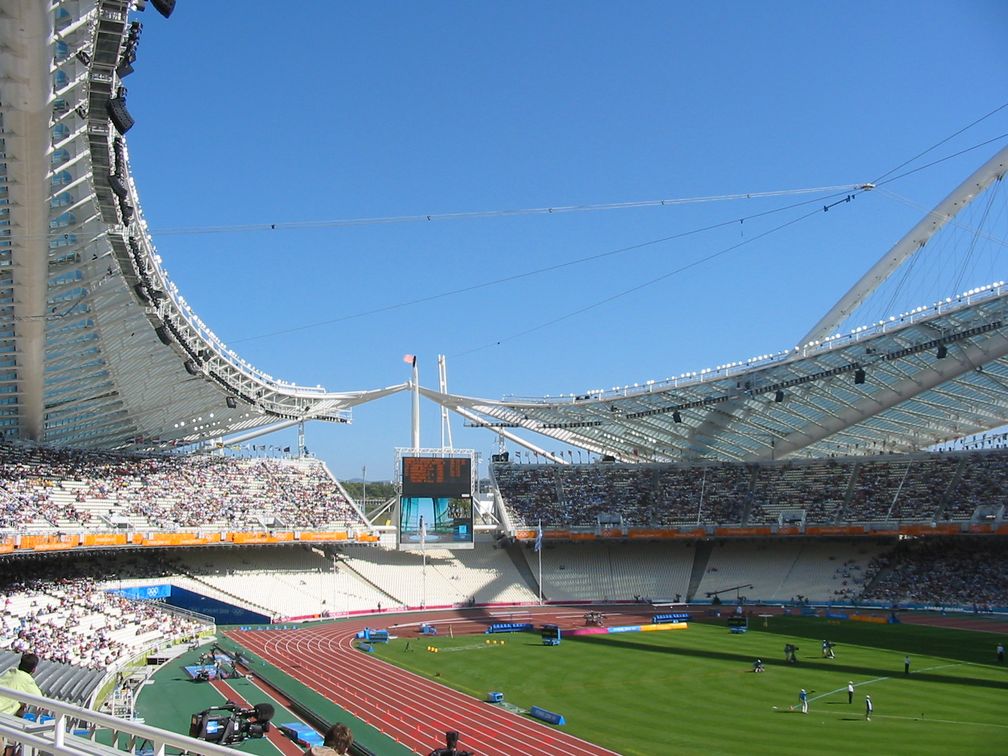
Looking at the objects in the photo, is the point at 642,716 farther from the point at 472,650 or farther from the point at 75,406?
the point at 75,406

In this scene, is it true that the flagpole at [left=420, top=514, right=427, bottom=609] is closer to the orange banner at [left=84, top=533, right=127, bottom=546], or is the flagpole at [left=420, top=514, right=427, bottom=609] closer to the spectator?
the orange banner at [left=84, top=533, right=127, bottom=546]

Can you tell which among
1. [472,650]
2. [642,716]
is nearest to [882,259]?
[472,650]

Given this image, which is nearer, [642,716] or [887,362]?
[642,716]

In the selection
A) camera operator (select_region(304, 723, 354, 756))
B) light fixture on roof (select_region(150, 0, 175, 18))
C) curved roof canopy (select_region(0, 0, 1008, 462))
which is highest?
light fixture on roof (select_region(150, 0, 175, 18))

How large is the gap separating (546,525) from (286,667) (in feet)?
108

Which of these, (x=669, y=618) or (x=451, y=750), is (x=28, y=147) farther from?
(x=669, y=618)

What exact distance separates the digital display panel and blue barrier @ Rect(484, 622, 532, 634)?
525 inches

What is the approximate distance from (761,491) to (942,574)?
1387 centimetres

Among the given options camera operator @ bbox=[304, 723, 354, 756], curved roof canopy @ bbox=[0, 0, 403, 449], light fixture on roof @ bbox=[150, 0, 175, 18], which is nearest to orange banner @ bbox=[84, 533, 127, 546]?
curved roof canopy @ bbox=[0, 0, 403, 449]

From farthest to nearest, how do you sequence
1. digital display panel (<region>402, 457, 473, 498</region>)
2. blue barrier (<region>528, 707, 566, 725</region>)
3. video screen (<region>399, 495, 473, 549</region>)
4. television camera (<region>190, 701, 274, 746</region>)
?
digital display panel (<region>402, 457, 473, 498</region>)
video screen (<region>399, 495, 473, 549</region>)
blue barrier (<region>528, 707, 566, 725</region>)
television camera (<region>190, 701, 274, 746</region>)

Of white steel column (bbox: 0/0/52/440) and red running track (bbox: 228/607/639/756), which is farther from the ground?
white steel column (bbox: 0/0/52/440)

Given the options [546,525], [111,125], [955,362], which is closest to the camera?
[111,125]

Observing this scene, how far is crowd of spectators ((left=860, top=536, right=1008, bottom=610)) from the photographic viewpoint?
174ft

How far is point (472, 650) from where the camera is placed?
1655 inches
